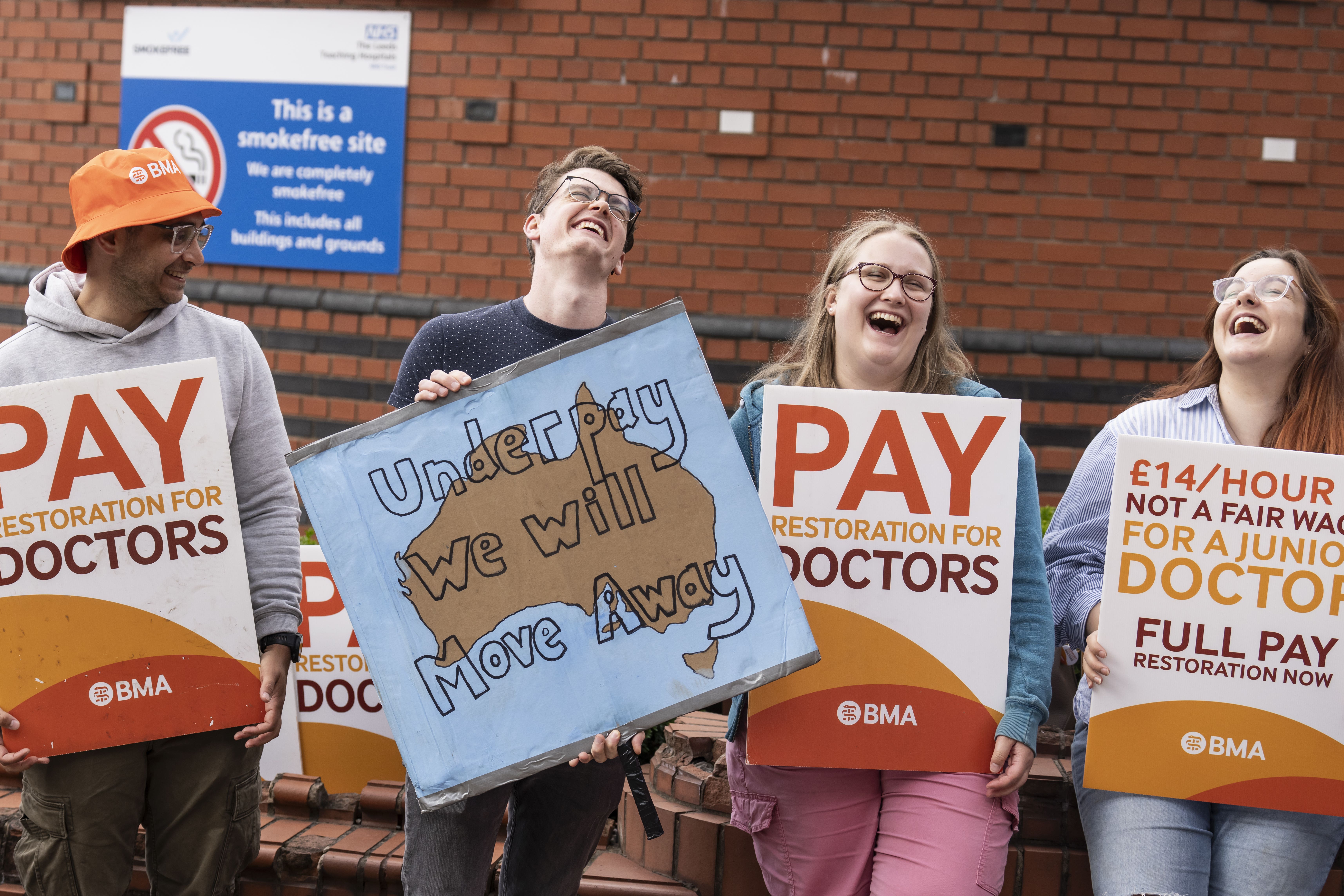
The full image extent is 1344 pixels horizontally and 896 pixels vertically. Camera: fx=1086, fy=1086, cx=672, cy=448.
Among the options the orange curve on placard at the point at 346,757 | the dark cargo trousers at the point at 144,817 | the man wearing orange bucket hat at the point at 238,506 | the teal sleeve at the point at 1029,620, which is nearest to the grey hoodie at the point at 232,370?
the man wearing orange bucket hat at the point at 238,506

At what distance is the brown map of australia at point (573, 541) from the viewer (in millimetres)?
2006

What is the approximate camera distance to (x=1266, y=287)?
2.51m

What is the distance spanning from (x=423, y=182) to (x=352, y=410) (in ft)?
4.01

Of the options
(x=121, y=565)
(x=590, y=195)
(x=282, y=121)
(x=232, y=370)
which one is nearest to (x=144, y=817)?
(x=121, y=565)

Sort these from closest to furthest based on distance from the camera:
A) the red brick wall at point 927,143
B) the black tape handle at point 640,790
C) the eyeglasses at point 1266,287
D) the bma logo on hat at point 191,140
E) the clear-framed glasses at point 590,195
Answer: the black tape handle at point 640,790 → the clear-framed glasses at point 590,195 → the eyeglasses at point 1266,287 → the red brick wall at point 927,143 → the bma logo on hat at point 191,140

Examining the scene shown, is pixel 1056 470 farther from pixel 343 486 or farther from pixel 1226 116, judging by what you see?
pixel 343 486

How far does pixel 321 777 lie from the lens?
124 inches

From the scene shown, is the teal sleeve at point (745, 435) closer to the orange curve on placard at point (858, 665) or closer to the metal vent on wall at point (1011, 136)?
the orange curve on placard at point (858, 665)

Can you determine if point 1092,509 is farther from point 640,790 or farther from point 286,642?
point 286,642

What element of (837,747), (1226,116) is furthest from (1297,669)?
(1226,116)

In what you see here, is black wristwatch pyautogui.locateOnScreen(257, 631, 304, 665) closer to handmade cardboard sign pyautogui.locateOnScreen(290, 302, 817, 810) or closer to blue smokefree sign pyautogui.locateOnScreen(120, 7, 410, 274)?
handmade cardboard sign pyautogui.locateOnScreen(290, 302, 817, 810)

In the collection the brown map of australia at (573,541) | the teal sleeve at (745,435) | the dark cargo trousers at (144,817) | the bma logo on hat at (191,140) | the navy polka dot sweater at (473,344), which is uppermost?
the bma logo on hat at (191,140)

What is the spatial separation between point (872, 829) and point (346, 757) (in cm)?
165

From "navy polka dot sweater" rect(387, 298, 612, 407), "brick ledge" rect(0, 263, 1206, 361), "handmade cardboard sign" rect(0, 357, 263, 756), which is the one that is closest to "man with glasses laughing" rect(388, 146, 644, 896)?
"navy polka dot sweater" rect(387, 298, 612, 407)
